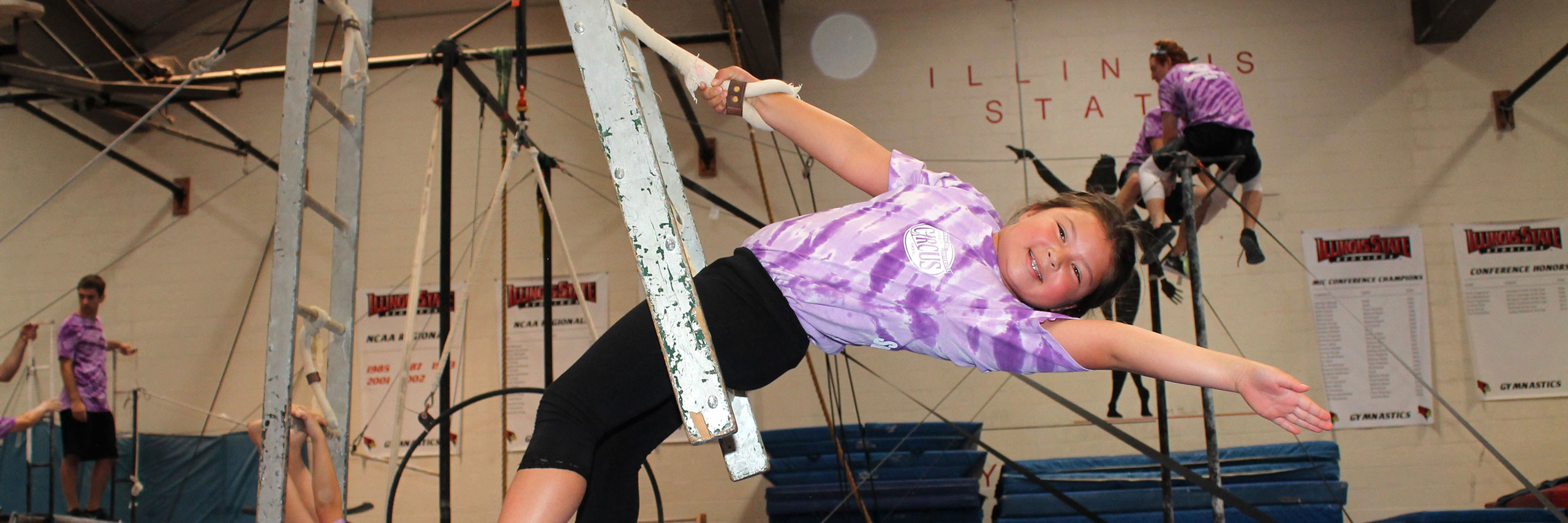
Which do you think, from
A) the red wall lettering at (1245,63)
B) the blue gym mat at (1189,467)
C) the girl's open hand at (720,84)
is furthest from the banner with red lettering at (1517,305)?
the girl's open hand at (720,84)

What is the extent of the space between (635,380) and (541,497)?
189mm

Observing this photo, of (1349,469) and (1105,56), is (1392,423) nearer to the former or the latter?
(1349,469)

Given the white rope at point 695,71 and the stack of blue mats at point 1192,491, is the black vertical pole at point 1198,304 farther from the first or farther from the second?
the white rope at point 695,71

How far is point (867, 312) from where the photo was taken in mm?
1220

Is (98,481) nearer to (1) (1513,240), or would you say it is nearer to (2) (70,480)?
(2) (70,480)

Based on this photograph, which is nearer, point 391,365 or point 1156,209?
point 1156,209

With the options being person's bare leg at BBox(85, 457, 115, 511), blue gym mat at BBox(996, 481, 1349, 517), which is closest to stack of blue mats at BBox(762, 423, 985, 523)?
blue gym mat at BBox(996, 481, 1349, 517)

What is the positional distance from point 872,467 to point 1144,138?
6.74 feet

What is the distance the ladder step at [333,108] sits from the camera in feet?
5.88

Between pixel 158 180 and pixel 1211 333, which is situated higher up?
pixel 158 180

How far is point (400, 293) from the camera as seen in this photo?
228 inches

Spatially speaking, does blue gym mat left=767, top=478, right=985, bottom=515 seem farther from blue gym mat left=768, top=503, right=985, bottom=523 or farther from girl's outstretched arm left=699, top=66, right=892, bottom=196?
girl's outstretched arm left=699, top=66, right=892, bottom=196

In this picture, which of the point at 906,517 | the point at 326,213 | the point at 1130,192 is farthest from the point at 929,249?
the point at 1130,192

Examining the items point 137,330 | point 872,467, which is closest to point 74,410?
point 137,330
